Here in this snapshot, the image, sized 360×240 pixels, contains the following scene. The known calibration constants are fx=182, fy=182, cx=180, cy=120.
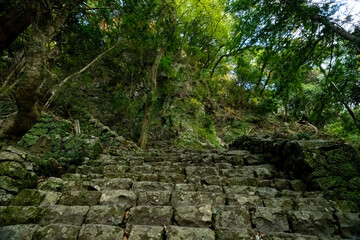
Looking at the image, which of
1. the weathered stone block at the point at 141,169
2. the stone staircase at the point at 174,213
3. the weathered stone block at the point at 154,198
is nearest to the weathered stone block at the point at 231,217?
the stone staircase at the point at 174,213

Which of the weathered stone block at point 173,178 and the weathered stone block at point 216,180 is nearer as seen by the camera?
the weathered stone block at point 216,180

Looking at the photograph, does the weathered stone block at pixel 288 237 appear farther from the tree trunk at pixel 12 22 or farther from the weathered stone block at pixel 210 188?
the tree trunk at pixel 12 22

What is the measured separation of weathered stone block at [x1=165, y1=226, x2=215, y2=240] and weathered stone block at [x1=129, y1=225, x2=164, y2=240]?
0.08 metres

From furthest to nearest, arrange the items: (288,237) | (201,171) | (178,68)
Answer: (178,68), (201,171), (288,237)

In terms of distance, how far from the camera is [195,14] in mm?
10531

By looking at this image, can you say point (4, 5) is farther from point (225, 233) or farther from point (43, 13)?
point (225, 233)

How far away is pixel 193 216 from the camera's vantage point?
78.4 inches

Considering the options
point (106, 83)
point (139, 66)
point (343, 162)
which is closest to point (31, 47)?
point (343, 162)

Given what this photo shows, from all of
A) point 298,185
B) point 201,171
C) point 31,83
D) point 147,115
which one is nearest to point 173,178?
point 201,171

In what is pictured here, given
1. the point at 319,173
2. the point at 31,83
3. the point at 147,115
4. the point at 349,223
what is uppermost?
the point at 147,115

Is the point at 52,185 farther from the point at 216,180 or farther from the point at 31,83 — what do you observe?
the point at 216,180

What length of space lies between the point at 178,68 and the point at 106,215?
10150 millimetres

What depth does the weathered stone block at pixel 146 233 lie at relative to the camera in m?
1.71

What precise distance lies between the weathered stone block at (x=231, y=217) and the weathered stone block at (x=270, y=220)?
0.30 feet
